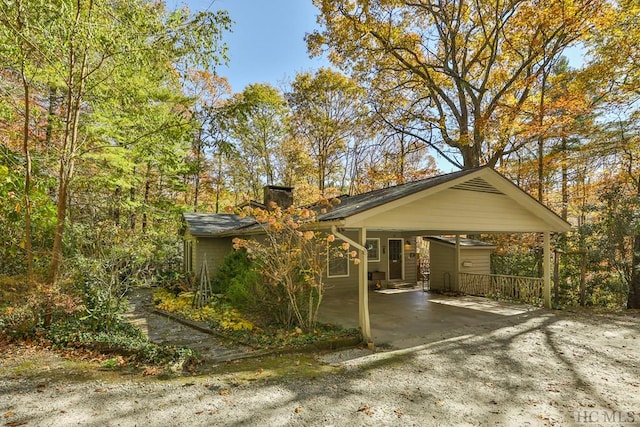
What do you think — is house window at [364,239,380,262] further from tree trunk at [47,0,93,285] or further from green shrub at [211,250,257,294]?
tree trunk at [47,0,93,285]

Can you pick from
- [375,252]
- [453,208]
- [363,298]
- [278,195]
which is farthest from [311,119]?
[363,298]

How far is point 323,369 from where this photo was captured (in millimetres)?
4902

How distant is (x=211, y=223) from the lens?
1255 centimetres

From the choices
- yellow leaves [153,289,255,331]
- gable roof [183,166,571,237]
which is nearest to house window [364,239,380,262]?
gable roof [183,166,571,237]

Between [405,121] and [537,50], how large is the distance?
5385 millimetres

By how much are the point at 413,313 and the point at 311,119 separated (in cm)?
1275

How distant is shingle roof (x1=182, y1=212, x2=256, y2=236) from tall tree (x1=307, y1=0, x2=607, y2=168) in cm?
751

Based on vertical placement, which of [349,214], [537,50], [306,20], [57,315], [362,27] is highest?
[306,20]

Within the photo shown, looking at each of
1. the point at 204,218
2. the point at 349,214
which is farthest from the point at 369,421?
the point at 204,218

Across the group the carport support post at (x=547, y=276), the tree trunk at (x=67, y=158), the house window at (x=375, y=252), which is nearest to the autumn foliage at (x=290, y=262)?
the tree trunk at (x=67, y=158)

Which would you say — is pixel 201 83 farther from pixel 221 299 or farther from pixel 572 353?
pixel 572 353

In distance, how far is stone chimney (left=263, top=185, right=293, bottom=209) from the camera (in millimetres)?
11055

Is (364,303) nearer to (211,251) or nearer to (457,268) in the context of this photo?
(457,268)

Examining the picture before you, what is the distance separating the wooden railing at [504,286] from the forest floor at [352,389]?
13.7ft
